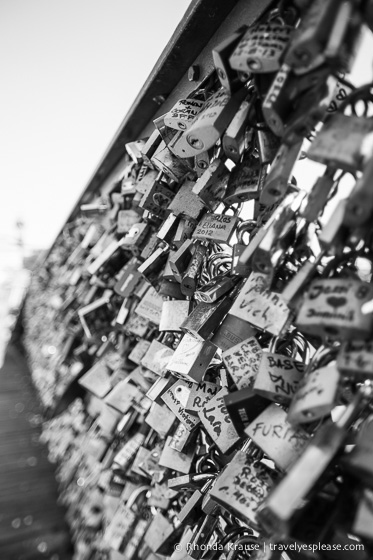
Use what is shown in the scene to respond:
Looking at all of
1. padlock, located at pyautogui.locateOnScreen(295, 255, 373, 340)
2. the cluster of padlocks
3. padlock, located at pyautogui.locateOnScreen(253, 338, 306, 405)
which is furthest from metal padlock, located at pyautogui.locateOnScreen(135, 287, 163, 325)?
padlock, located at pyautogui.locateOnScreen(295, 255, 373, 340)

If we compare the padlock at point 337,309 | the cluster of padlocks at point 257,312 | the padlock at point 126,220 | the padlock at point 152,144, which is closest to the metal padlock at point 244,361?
the cluster of padlocks at point 257,312

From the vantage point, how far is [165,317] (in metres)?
1.05

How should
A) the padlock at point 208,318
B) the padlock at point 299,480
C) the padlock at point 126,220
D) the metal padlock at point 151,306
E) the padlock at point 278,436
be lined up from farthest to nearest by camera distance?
the padlock at point 126,220
the metal padlock at point 151,306
the padlock at point 208,318
the padlock at point 278,436
the padlock at point 299,480

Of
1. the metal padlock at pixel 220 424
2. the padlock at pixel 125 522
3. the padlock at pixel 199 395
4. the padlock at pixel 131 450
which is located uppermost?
the metal padlock at pixel 220 424

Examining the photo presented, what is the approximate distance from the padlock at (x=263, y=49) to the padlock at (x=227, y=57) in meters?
0.04

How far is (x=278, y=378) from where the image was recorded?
0.65 metres

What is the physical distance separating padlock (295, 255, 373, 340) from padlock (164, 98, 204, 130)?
0.53 m

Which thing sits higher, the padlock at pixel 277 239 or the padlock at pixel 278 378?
the padlock at pixel 277 239

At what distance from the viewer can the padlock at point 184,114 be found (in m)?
0.88

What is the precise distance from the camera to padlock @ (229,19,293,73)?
2.02 feet

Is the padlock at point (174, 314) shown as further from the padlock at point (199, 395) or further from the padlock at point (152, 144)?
the padlock at point (152, 144)

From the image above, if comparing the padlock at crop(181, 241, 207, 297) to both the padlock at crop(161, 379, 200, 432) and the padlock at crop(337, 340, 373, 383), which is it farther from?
the padlock at crop(337, 340, 373, 383)

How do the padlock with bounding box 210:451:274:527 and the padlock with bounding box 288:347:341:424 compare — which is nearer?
the padlock with bounding box 288:347:341:424

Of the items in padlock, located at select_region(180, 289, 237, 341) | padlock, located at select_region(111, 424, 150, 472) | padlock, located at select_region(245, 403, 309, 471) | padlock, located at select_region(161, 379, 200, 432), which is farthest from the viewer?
padlock, located at select_region(111, 424, 150, 472)
